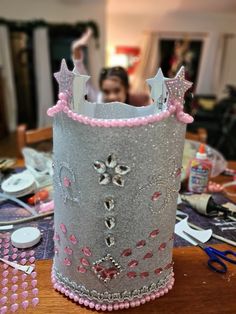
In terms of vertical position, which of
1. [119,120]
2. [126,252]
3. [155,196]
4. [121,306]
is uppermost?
[119,120]

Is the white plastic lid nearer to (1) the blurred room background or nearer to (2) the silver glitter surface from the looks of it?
(2) the silver glitter surface

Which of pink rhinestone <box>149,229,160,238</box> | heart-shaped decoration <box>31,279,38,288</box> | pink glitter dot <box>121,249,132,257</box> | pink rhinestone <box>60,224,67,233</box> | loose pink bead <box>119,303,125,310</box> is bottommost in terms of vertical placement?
loose pink bead <box>119,303,125,310</box>

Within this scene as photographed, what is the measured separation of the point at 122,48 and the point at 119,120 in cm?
486

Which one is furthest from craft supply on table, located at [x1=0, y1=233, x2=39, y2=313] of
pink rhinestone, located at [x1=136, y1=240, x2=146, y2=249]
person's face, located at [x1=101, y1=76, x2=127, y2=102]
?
person's face, located at [x1=101, y1=76, x2=127, y2=102]

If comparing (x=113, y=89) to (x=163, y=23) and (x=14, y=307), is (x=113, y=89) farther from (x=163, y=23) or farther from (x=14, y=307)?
(x=163, y=23)

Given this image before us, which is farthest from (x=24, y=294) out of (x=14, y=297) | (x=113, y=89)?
(x=113, y=89)

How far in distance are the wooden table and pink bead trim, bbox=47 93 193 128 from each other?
331 mm

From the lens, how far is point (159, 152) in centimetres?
46

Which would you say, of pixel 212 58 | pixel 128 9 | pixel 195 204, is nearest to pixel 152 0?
pixel 128 9

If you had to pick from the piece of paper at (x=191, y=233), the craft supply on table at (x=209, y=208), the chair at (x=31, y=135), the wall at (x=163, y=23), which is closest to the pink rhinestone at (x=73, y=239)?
the piece of paper at (x=191, y=233)

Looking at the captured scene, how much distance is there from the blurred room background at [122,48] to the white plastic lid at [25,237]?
255 centimetres

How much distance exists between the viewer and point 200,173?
0.89 meters

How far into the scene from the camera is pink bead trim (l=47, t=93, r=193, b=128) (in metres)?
0.43

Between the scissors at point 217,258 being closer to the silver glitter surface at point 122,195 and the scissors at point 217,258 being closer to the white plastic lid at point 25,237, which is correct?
the silver glitter surface at point 122,195
